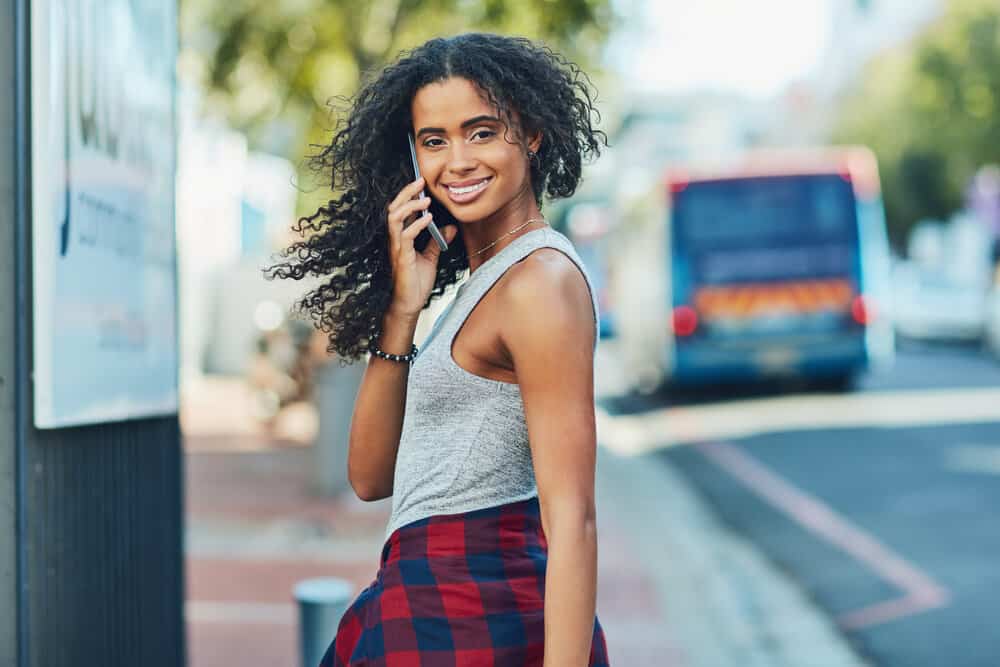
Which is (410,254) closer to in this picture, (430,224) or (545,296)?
(430,224)

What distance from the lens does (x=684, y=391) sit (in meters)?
19.1

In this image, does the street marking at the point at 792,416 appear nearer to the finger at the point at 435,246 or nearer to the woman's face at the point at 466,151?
the finger at the point at 435,246

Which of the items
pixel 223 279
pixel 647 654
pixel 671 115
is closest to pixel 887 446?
pixel 647 654

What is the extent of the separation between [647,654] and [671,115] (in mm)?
90429

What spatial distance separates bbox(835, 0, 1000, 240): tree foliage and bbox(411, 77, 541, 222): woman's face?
30.9 metres

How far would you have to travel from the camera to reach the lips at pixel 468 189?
6.89 ft

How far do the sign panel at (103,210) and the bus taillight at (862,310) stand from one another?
44.2ft

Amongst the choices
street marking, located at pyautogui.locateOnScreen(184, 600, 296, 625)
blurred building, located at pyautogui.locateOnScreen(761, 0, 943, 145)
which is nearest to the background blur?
street marking, located at pyautogui.locateOnScreen(184, 600, 296, 625)

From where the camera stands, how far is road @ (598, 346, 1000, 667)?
6102 millimetres

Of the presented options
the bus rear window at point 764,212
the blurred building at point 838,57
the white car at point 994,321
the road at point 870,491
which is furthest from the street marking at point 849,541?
the blurred building at point 838,57

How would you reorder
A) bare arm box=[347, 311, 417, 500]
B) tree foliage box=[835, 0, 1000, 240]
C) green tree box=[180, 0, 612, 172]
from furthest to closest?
tree foliage box=[835, 0, 1000, 240] < green tree box=[180, 0, 612, 172] < bare arm box=[347, 311, 417, 500]

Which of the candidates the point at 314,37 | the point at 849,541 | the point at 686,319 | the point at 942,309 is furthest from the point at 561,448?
the point at 942,309

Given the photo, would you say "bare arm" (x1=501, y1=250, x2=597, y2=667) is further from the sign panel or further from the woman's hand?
the sign panel

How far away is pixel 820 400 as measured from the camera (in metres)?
16.3
